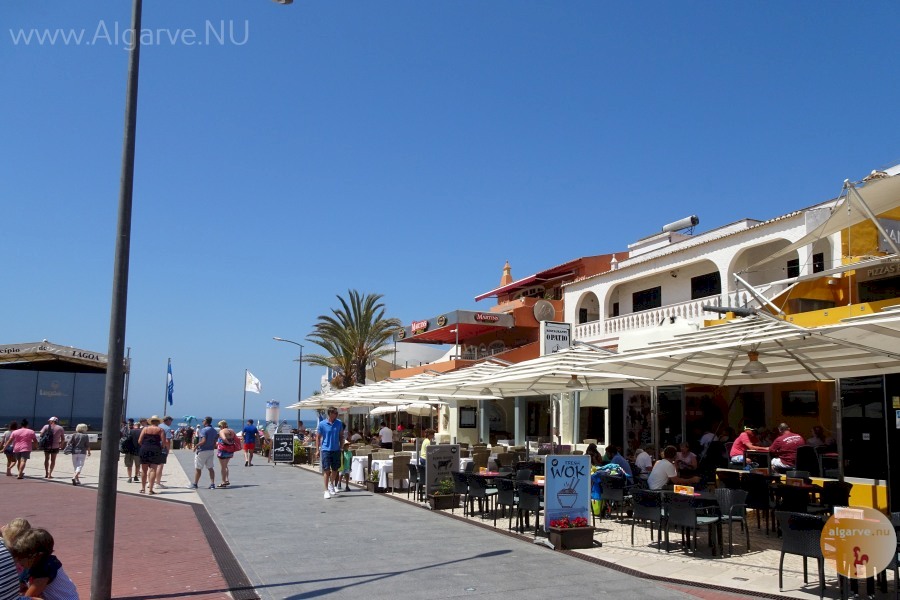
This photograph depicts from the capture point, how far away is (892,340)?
9.09m

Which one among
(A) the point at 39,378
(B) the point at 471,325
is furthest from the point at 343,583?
(A) the point at 39,378

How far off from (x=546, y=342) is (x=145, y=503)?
33.9 feet

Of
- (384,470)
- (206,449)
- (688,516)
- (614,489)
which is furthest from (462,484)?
(206,449)

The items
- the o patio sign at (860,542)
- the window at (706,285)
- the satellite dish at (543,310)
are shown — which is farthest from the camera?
the satellite dish at (543,310)

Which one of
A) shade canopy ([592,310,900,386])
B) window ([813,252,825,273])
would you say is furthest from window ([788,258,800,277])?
shade canopy ([592,310,900,386])

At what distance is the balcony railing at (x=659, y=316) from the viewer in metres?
19.8

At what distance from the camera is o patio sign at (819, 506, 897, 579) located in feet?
22.8

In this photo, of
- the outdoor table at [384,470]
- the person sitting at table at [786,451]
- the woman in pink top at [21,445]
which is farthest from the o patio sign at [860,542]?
the woman in pink top at [21,445]

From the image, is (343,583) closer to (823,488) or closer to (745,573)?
(745,573)

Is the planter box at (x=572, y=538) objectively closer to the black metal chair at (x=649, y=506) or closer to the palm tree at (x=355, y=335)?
the black metal chair at (x=649, y=506)

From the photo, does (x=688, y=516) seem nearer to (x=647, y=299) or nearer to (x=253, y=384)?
(x=647, y=299)

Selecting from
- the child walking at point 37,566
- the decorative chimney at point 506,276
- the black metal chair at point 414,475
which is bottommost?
the black metal chair at point 414,475

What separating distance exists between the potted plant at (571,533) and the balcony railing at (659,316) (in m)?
9.23

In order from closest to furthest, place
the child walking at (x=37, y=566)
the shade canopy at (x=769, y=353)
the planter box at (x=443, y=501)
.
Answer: the child walking at (x=37, y=566) → the shade canopy at (x=769, y=353) → the planter box at (x=443, y=501)
